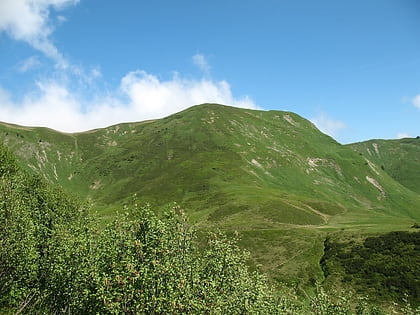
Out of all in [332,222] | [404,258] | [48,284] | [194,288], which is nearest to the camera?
[194,288]

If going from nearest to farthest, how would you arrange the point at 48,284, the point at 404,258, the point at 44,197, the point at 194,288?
the point at 194,288 → the point at 48,284 → the point at 44,197 → the point at 404,258

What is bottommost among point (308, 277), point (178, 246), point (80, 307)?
point (308, 277)

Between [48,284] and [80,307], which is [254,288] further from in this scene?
[48,284]

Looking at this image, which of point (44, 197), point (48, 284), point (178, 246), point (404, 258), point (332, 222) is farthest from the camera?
point (332, 222)

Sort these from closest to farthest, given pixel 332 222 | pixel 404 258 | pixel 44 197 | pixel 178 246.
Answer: pixel 178 246
pixel 44 197
pixel 404 258
pixel 332 222

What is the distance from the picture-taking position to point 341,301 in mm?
29875

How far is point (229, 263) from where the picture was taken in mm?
28094

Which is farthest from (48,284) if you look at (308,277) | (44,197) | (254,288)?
(308,277)

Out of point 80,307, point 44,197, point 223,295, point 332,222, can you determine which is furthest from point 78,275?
point 332,222

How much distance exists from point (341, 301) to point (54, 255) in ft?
84.6

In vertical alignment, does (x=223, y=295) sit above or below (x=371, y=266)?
above

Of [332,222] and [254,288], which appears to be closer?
[254,288]

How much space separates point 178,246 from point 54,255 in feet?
39.4

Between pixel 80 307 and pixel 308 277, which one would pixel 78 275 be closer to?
pixel 80 307
